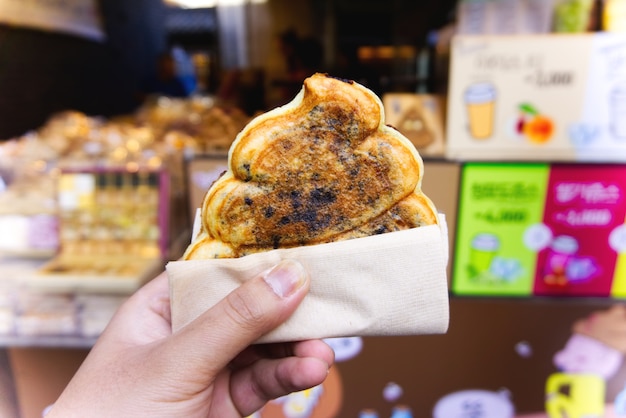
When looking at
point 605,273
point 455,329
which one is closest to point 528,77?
point 605,273

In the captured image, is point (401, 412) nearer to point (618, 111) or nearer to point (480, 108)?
point (480, 108)

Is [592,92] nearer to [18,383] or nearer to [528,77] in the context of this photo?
[528,77]

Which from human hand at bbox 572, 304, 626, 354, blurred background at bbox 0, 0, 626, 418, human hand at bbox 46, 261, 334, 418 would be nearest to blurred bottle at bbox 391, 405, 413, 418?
blurred background at bbox 0, 0, 626, 418

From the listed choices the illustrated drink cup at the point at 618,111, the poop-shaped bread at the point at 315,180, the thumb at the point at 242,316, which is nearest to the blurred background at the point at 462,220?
the illustrated drink cup at the point at 618,111

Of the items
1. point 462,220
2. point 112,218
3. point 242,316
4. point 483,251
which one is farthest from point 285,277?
point 112,218

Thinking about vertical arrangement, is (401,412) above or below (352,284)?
below

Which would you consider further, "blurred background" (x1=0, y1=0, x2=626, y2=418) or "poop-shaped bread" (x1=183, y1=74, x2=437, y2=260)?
"blurred background" (x1=0, y1=0, x2=626, y2=418)

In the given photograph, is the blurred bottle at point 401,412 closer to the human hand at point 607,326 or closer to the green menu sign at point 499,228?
the green menu sign at point 499,228

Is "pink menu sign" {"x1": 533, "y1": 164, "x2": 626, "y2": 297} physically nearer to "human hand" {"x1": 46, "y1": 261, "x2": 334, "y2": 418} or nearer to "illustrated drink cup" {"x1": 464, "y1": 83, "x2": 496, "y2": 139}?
"illustrated drink cup" {"x1": 464, "y1": 83, "x2": 496, "y2": 139}
